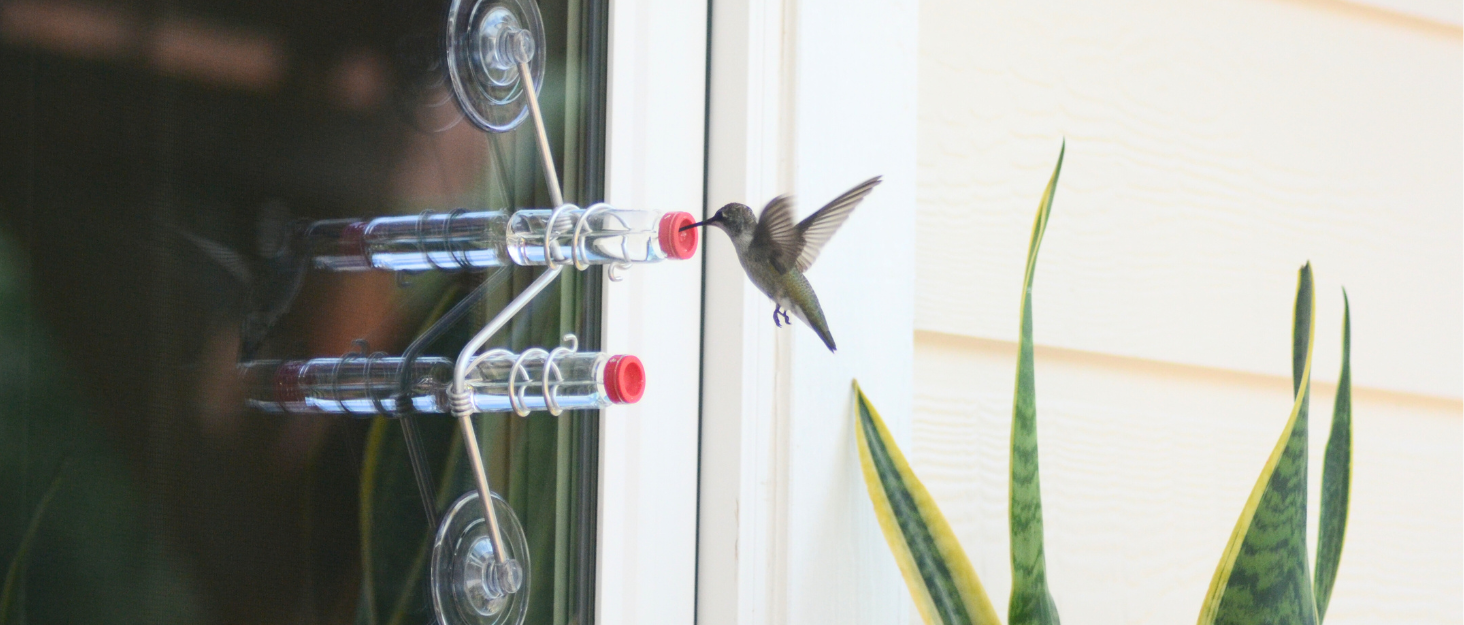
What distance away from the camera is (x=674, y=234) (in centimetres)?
34

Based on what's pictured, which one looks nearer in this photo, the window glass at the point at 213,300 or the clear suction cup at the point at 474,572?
the window glass at the point at 213,300

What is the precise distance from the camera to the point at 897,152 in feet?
2.18

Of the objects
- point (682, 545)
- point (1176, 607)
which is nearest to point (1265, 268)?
point (1176, 607)

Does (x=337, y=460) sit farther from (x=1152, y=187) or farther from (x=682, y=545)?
(x=1152, y=187)

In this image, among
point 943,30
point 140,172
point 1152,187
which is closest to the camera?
point 140,172

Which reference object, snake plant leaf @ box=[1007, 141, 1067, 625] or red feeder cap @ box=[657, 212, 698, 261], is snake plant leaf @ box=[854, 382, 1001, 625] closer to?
snake plant leaf @ box=[1007, 141, 1067, 625]

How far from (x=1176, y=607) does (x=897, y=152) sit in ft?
1.44

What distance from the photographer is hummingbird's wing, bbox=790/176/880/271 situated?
378mm

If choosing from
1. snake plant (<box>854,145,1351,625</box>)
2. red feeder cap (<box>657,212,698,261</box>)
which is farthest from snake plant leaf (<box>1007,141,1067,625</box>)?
red feeder cap (<box>657,212,698,261</box>)

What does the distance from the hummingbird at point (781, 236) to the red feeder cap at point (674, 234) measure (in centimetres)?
3

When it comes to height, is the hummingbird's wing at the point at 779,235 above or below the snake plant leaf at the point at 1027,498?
above

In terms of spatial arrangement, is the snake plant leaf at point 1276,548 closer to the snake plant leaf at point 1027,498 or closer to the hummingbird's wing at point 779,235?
the snake plant leaf at point 1027,498

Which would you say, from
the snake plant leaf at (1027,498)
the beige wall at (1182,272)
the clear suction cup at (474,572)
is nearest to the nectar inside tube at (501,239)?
the clear suction cup at (474,572)

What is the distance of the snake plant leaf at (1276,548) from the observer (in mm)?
482
